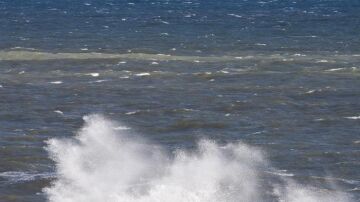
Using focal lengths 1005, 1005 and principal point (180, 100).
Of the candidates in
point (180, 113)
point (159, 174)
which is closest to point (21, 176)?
point (159, 174)

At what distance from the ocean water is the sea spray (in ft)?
0.11

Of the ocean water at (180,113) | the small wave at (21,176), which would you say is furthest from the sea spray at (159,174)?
the small wave at (21,176)

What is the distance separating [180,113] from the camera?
105 ft

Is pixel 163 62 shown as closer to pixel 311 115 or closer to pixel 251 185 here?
pixel 311 115

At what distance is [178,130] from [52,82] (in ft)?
33.2

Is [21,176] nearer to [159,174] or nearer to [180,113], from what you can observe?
[159,174]

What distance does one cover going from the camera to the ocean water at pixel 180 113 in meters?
23.8

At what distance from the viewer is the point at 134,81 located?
3878 centimetres

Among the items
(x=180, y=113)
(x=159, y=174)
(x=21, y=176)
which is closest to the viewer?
(x=21, y=176)

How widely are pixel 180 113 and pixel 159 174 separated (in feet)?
25.5

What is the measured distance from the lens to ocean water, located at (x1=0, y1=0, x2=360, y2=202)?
23.8 metres

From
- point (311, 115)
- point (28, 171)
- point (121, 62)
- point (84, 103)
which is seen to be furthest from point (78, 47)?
point (28, 171)

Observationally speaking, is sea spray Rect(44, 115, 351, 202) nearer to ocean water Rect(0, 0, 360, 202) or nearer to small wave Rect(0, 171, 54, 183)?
ocean water Rect(0, 0, 360, 202)

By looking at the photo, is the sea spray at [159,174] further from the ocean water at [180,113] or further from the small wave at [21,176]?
the small wave at [21,176]
